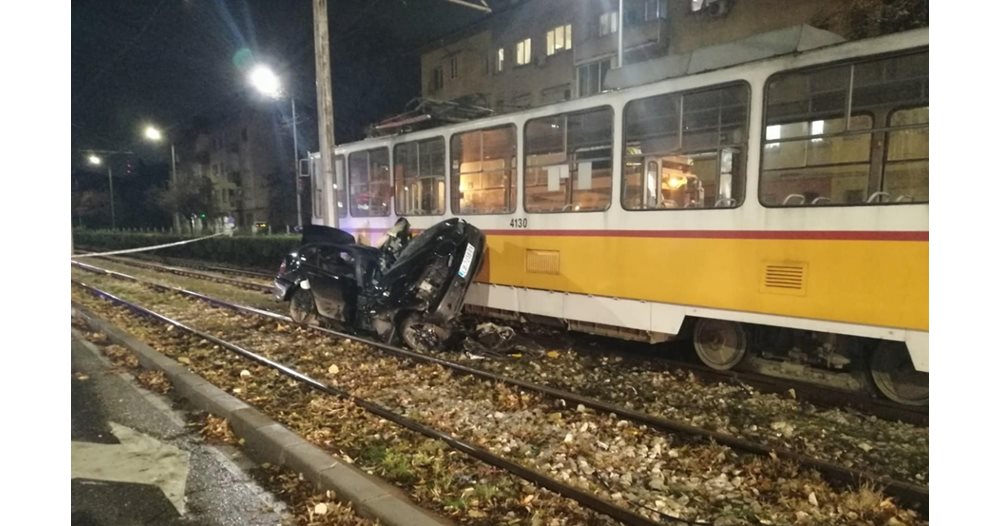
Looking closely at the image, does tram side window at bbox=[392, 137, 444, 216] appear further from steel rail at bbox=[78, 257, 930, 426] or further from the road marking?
the road marking

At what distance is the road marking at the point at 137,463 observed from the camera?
12.5ft

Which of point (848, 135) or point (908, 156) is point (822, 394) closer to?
point (908, 156)

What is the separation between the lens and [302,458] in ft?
12.6

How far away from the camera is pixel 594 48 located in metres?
22.3

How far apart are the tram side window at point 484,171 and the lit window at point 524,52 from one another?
18.6 metres

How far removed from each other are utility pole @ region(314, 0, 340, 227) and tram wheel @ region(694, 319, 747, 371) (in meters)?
7.85

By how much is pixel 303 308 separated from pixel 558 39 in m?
19.1

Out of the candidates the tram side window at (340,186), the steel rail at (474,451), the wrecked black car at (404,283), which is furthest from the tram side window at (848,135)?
the tram side window at (340,186)

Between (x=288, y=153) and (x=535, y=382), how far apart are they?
1836 inches

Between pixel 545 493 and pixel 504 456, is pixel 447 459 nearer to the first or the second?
pixel 504 456

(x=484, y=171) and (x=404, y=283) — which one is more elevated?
(x=484, y=171)

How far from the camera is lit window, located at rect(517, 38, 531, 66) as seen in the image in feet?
83.7

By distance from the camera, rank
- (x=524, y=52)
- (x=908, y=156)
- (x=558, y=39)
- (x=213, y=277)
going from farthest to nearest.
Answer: (x=524, y=52) → (x=558, y=39) → (x=213, y=277) → (x=908, y=156)

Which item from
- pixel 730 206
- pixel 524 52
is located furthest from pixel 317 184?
pixel 524 52
